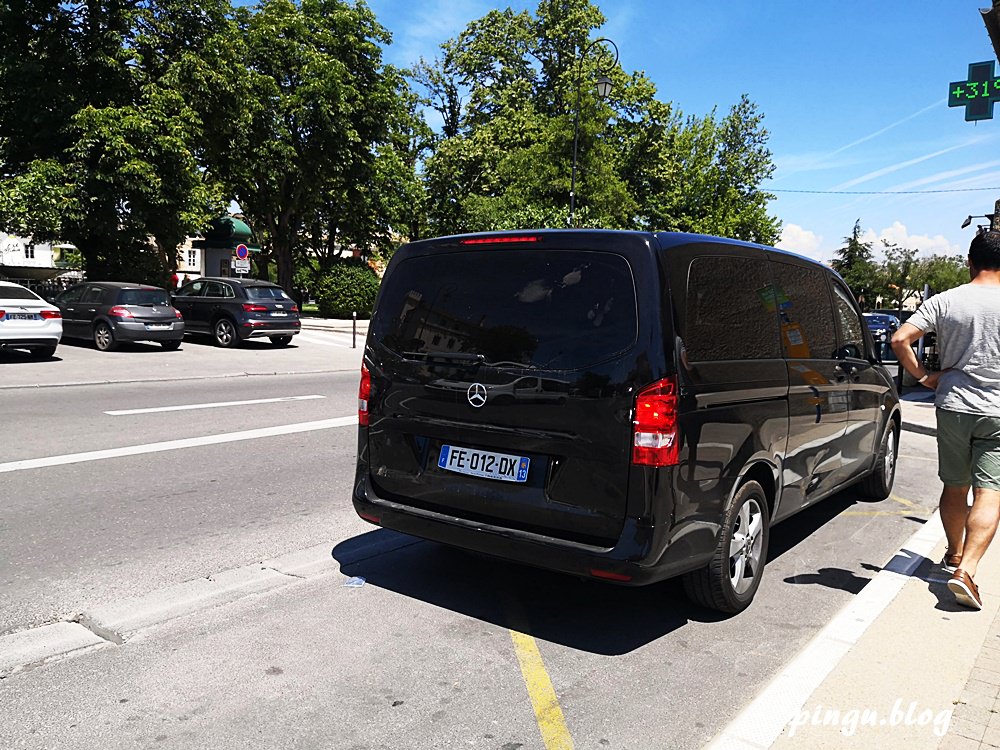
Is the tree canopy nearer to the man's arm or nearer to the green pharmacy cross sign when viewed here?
the green pharmacy cross sign

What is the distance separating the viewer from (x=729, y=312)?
4.21 m

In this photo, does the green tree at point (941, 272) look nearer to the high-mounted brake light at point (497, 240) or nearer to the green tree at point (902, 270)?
the green tree at point (902, 270)

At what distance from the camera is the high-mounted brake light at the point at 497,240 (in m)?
4.07

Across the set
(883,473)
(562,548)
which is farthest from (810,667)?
(883,473)

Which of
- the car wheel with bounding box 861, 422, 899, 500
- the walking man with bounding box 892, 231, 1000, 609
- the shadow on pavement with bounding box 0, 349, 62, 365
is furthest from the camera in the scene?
the shadow on pavement with bounding box 0, 349, 62, 365

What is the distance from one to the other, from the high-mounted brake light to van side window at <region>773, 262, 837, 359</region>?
5.53 feet

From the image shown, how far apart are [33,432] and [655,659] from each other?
25.0 ft

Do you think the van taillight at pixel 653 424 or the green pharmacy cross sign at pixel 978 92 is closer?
the van taillight at pixel 653 424

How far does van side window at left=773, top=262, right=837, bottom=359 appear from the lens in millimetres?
4863

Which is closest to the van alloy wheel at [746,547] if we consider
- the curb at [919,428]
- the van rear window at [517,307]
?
the van rear window at [517,307]

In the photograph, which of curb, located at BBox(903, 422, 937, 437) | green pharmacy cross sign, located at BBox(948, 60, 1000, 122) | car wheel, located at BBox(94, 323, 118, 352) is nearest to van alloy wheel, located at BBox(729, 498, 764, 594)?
curb, located at BBox(903, 422, 937, 437)

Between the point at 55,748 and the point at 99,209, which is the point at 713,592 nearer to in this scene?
the point at 55,748

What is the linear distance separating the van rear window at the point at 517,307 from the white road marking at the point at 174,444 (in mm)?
4404

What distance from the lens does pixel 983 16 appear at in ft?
43.5
